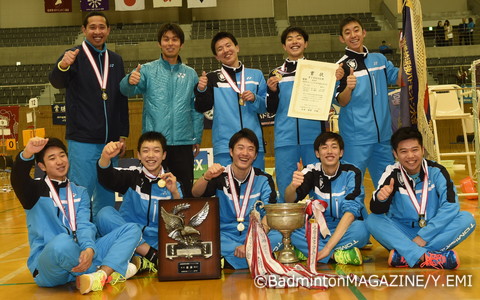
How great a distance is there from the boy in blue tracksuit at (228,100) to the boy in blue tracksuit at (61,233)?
3.70ft

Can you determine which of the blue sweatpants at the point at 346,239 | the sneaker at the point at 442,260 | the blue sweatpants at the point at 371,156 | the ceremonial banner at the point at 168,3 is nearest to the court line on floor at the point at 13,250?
the blue sweatpants at the point at 346,239

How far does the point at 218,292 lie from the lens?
321cm

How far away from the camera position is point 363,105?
14.7ft

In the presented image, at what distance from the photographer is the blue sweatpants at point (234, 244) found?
3924mm

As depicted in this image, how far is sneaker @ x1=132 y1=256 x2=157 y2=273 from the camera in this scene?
3.86m

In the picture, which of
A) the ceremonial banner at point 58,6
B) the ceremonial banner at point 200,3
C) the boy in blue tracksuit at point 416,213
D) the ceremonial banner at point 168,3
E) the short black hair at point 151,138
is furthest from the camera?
the ceremonial banner at point 58,6

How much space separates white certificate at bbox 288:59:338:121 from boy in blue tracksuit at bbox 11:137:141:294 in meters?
1.62

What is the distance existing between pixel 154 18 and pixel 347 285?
68.1 feet

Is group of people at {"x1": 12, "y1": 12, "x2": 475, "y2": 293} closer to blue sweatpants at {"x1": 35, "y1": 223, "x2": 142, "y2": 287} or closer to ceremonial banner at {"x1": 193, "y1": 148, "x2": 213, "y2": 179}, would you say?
blue sweatpants at {"x1": 35, "y1": 223, "x2": 142, "y2": 287}

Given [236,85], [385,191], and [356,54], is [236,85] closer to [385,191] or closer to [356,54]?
[356,54]

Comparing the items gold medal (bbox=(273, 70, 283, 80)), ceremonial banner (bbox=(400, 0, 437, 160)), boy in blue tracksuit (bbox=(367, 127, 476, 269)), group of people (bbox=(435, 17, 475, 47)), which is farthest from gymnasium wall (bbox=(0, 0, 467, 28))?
boy in blue tracksuit (bbox=(367, 127, 476, 269))

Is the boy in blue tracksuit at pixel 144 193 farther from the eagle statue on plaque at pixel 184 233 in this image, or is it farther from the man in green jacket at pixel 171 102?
the man in green jacket at pixel 171 102

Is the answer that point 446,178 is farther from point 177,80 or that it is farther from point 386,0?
point 386,0

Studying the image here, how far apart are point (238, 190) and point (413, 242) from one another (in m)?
1.29
